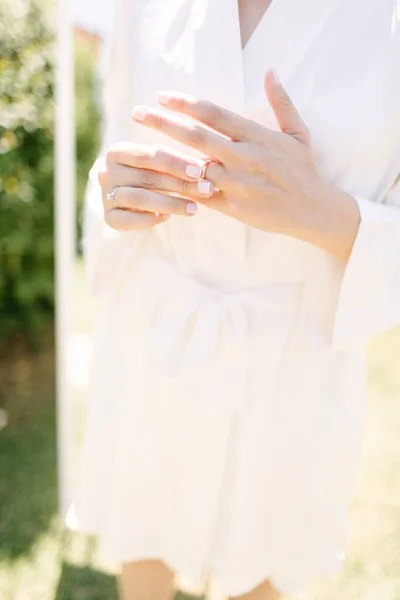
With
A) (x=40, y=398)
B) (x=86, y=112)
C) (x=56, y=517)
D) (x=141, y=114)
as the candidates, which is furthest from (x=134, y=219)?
(x=86, y=112)

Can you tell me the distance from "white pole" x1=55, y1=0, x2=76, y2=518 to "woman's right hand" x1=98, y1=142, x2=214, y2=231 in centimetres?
66

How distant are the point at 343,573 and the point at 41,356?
161cm

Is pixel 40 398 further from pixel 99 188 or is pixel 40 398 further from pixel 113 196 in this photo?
pixel 113 196

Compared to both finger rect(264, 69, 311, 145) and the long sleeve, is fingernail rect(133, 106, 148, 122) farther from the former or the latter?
the long sleeve

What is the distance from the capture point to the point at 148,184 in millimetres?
859

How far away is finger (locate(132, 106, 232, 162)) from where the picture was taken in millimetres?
786

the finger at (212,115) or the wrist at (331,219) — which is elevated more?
the finger at (212,115)

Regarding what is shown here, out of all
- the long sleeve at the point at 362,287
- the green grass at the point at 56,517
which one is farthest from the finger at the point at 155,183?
the green grass at the point at 56,517

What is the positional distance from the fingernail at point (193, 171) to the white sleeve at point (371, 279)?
0.76 feet

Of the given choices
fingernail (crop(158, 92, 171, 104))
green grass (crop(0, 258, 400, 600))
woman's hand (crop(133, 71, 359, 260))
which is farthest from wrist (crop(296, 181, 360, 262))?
green grass (crop(0, 258, 400, 600))

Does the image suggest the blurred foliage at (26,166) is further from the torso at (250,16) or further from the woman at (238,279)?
the torso at (250,16)

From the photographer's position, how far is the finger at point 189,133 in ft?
2.58

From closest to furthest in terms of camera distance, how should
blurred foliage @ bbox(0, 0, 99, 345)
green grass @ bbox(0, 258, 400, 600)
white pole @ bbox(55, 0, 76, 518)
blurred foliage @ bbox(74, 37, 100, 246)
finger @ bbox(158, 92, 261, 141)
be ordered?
1. finger @ bbox(158, 92, 261, 141)
2. white pole @ bbox(55, 0, 76, 518)
3. green grass @ bbox(0, 258, 400, 600)
4. blurred foliage @ bbox(0, 0, 99, 345)
5. blurred foliage @ bbox(74, 37, 100, 246)

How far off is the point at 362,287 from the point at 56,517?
1.35 metres
